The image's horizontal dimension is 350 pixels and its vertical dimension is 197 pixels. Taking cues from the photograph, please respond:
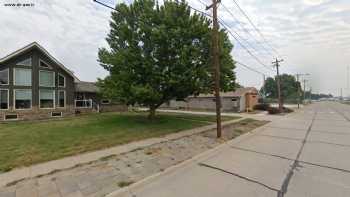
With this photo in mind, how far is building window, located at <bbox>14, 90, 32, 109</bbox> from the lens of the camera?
17.4 m

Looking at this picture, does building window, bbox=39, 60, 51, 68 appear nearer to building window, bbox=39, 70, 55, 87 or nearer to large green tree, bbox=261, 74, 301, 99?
building window, bbox=39, 70, 55, 87

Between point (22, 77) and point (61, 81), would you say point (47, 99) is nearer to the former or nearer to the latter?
point (61, 81)

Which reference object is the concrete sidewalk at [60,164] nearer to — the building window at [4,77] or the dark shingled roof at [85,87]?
the building window at [4,77]

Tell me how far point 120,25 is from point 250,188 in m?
12.7

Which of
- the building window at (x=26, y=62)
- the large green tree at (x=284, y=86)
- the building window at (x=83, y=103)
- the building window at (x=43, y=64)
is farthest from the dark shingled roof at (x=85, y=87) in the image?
the large green tree at (x=284, y=86)

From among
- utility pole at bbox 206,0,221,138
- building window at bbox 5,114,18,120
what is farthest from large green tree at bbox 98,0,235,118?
building window at bbox 5,114,18,120

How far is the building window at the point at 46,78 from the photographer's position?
18797 mm

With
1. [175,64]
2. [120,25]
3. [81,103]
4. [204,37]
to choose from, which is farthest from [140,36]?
[81,103]

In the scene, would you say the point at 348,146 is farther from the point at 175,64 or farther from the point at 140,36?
the point at 140,36

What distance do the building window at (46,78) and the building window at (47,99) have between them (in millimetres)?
636

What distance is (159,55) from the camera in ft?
43.7

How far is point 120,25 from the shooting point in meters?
14.0

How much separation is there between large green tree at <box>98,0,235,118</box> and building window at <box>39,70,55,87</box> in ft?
27.0

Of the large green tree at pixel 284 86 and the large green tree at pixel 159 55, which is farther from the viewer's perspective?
the large green tree at pixel 284 86
